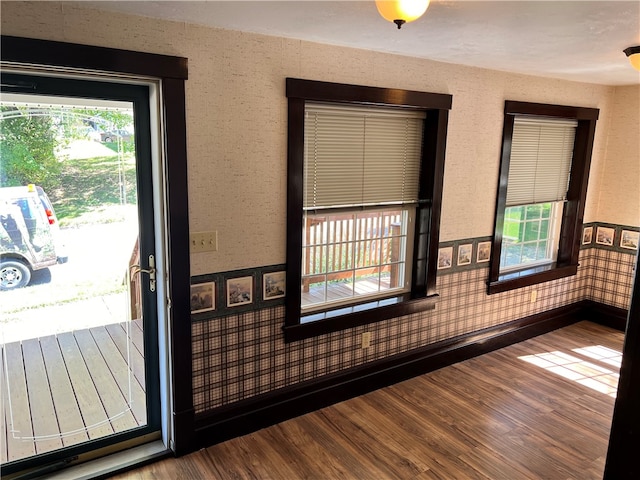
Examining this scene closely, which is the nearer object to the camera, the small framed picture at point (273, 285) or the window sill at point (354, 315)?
the small framed picture at point (273, 285)

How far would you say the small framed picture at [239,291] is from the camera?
2668 mm

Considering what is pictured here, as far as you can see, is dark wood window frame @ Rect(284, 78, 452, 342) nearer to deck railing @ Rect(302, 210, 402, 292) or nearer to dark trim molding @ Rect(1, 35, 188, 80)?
deck railing @ Rect(302, 210, 402, 292)

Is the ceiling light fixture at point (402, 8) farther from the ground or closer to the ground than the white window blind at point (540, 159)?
farther from the ground

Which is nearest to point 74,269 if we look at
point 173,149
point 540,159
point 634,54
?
point 173,149

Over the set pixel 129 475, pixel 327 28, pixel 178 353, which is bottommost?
pixel 129 475

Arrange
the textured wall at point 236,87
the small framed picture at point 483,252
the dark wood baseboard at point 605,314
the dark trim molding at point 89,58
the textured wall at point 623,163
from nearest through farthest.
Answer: the dark trim molding at point 89,58 → the textured wall at point 236,87 → the small framed picture at point 483,252 → the textured wall at point 623,163 → the dark wood baseboard at point 605,314

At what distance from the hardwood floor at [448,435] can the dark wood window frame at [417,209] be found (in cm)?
58

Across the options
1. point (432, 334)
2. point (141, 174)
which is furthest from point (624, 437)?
point (432, 334)

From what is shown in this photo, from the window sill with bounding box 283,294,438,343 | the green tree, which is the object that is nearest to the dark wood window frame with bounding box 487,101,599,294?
the window sill with bounding box 283,294,438,343

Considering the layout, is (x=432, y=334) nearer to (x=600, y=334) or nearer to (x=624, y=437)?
(x=600, y=334)

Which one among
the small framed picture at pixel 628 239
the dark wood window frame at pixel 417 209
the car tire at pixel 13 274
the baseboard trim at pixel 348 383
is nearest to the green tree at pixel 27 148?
the car tire at pixel 13 274

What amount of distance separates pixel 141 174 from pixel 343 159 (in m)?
1.23

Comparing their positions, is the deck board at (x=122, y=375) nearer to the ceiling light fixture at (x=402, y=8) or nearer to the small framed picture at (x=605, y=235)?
the ceiling light fixture at (x=402, y=8)

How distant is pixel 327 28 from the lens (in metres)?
2.34
